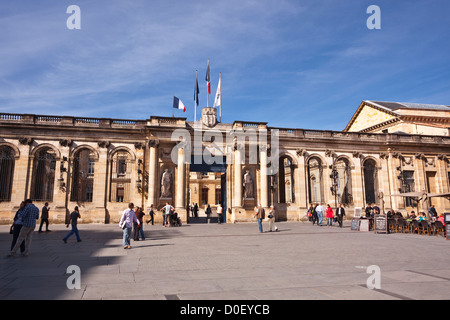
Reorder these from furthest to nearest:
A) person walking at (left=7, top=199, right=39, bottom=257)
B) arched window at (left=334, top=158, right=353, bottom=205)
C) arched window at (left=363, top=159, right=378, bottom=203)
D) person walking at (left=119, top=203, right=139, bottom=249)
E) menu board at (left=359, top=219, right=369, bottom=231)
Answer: arched window at (left=363, top=159, right=378, bottom=203) → arched window at (left=334, top=158, right=353, bottom=205) → menu board at (left=359, top=219, right=369, bottom=231) → person walking at (left=119, top=203, right=139, bottom=249) → person walking at (left=7, top=199, right=39, bottom=257)

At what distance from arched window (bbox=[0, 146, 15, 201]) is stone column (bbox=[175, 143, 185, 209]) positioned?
13.1 meters

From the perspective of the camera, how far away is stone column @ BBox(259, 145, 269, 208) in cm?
2767

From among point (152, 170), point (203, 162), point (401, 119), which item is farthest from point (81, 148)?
point (401, 119)

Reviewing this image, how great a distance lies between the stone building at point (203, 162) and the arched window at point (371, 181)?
0.32ft

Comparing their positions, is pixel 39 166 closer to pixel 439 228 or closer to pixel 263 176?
pixel 263 176

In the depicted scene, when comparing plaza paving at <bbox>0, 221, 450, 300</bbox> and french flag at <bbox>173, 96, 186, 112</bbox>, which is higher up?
french flag at <bbox>173, 96, 186, 112</bbox>

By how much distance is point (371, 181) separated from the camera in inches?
1320

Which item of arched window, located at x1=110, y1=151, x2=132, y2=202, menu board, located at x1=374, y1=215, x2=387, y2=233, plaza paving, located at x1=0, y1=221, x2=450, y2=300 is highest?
arched window, located at x1=110, y1=151, x2=132, y2=202

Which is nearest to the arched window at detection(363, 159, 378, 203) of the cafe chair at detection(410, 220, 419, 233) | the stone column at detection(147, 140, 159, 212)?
the cafe chair at detection(410, 220, 419, 233)

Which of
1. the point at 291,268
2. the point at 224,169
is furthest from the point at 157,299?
the point at 224,169

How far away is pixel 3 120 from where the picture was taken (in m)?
26.0

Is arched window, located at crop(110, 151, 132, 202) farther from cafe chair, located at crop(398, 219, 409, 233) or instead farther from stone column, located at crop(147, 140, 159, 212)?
cafe chair, located at crop(398, 219, 409, 233)

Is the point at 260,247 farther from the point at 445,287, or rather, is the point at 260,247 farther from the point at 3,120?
the point at 3,120

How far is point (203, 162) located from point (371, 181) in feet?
59.6
